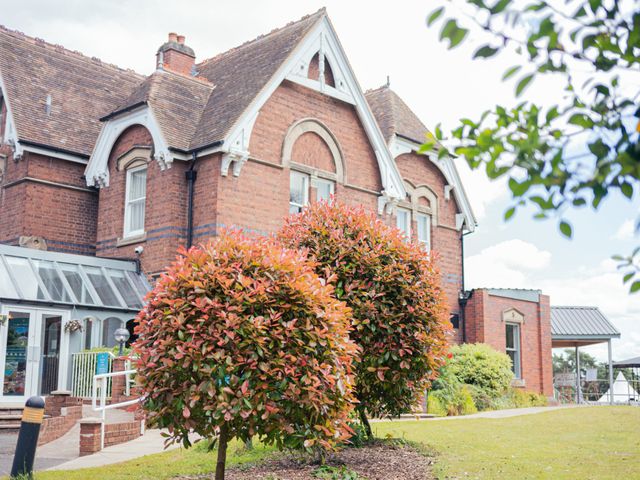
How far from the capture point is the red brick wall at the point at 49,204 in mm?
22219

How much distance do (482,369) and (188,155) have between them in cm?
1050

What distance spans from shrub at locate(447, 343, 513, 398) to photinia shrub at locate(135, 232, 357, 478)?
14.5 meters

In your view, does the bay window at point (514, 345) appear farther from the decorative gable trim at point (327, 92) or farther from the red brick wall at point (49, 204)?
the red brick wall at point (49, 204)

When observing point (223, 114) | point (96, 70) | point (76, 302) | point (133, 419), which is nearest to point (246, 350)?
point (133, 419)

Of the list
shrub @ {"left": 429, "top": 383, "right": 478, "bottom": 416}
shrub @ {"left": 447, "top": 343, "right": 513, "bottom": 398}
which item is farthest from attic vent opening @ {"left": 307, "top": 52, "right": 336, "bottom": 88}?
shrub @ {"left": 429, "top": 383, "right": 478, "bottom": 416}

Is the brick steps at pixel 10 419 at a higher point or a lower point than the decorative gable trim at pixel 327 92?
lower

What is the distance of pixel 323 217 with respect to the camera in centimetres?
1187

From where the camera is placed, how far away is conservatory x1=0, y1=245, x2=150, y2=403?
1848cm

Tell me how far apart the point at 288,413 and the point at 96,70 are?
71.6ft

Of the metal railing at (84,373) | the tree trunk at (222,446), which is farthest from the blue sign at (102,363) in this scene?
the tree trunk at (222,446)

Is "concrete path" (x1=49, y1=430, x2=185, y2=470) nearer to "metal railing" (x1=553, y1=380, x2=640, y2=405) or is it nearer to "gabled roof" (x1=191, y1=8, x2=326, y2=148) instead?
"gabled roof" (x1=191, y1=8, x2=326, y2=148)

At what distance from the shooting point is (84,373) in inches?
741

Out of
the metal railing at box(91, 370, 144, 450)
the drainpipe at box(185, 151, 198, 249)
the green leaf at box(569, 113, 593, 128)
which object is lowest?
the metal railing at box(91, 370, 144, 450)

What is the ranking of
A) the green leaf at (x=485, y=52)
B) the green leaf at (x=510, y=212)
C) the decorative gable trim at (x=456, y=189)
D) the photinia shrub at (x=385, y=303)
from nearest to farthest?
the green leaf at (x=510, y=212), the green leaf at (x=485, y=52), the photinia shrub at (x=385, y=303), the decorative gable trim at (x=456, y=189)
